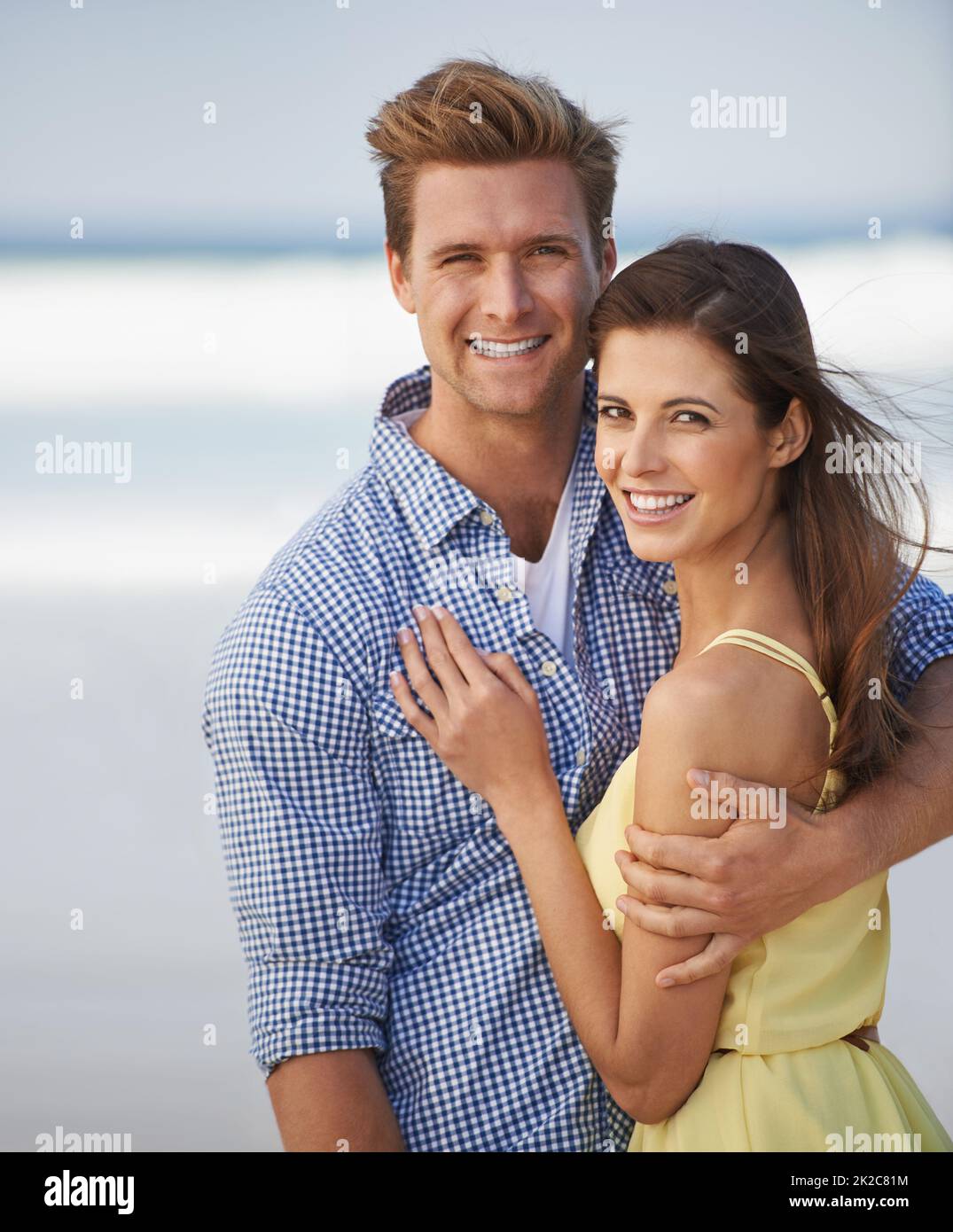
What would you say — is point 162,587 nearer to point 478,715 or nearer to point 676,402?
point 478,715

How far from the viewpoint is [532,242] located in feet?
6.05

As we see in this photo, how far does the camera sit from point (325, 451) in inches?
243

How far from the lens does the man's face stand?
1837 millimetres

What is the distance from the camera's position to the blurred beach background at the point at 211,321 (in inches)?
156

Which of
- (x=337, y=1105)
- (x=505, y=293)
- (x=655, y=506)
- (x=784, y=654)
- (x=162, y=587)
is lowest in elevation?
(x=337, y=1105)

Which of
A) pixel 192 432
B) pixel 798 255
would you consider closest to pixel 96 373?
pixel 192 432

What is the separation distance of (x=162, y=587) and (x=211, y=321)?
204 cm

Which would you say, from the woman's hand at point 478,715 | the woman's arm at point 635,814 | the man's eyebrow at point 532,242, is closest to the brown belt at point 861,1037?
the woman's arm at point 635,814

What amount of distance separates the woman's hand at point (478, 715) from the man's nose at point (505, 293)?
0.42m

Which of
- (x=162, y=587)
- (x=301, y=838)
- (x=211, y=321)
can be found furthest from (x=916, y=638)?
(x=211, y=321)

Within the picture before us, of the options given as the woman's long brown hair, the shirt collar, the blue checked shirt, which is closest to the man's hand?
the woman's long brown hair

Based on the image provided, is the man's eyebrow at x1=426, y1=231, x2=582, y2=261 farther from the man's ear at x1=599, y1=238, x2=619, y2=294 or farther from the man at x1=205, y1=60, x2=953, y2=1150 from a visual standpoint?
the man's ear at x1=599, y1=238, x2=619, y2=294
